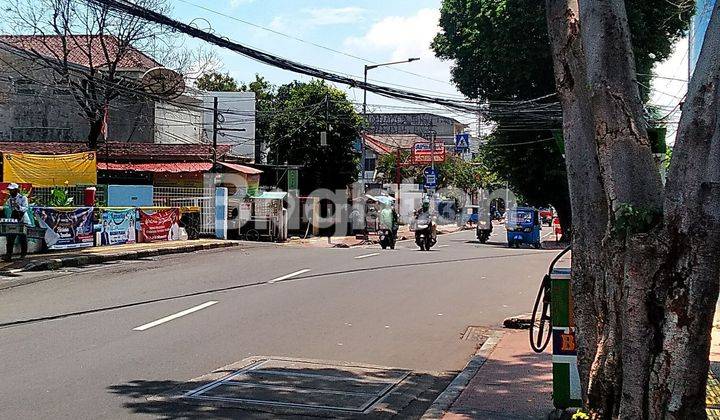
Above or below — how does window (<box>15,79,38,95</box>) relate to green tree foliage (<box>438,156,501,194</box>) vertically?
above

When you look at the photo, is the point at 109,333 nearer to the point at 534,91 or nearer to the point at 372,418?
the point at 372,418

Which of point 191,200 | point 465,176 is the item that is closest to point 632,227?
point 191,200

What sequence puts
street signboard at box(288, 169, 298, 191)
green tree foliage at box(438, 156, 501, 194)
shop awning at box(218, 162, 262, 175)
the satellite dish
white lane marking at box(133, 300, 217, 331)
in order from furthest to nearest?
green tree foliage at box(438, 156, 501, 194) < street signboard at box(288, 169, 298, 191) < shop awning at box(218, 162, 262, 175) < the satellite dish < white lane marking at box(133, 300, 217, 331)

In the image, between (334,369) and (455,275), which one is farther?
(455,275)

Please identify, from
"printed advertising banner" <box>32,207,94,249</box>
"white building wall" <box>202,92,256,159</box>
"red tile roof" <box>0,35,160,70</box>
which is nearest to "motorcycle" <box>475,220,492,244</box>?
"white building wall" <box>202,92,256,159</box>

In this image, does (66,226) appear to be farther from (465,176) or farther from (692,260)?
(465,176)

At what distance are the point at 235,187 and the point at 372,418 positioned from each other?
Answer: 29.0m

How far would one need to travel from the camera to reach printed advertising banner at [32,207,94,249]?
65.5 feet

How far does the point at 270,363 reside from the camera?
8805 mm

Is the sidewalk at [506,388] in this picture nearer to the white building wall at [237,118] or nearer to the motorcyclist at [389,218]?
the motorcyclist at [389,218]

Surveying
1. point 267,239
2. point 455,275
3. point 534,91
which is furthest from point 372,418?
point 534,91

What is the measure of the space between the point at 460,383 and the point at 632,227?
3.70 metres

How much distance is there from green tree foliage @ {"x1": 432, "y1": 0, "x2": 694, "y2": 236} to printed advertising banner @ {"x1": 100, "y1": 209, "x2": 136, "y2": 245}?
694 inches

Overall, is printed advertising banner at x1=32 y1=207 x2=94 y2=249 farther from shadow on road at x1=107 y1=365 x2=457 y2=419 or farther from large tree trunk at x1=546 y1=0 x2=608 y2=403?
large tree trunk at x1=546 y1=0 x2=608 y2=403
